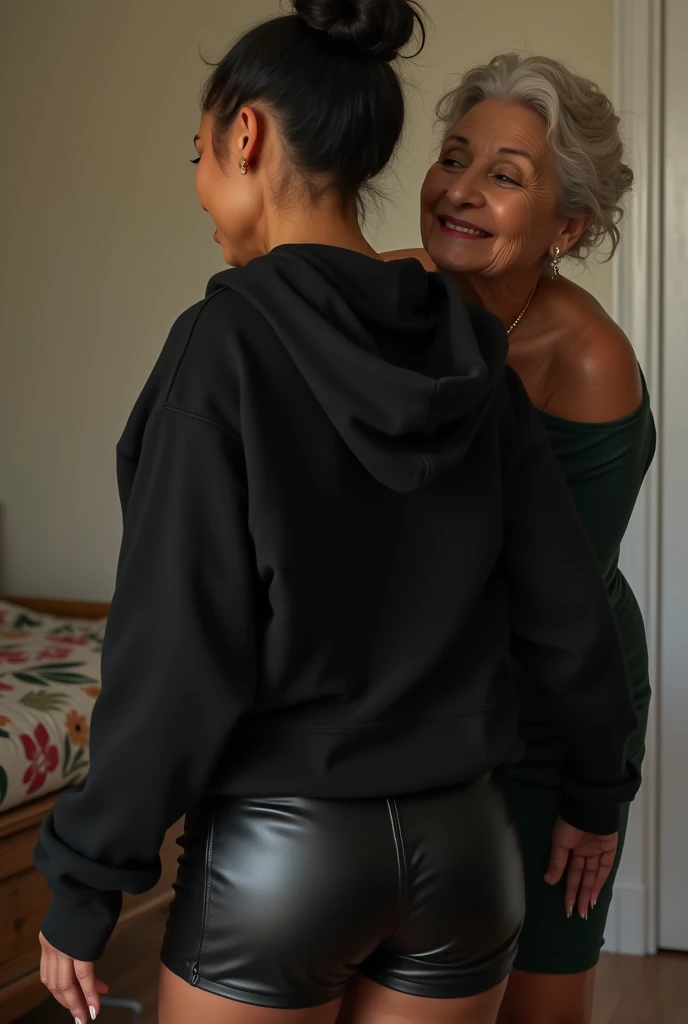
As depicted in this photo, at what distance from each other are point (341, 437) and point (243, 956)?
1.36ft

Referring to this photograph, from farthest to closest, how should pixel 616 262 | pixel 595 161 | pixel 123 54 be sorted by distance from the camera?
1. pixel 123 54
2. pixel 616 262
3. pixel 595 161

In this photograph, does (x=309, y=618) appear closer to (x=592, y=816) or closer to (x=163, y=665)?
(x=163, y=665)

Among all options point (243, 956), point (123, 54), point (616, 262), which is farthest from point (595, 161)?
point (123, 54)

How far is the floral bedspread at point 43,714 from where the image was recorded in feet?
7.07

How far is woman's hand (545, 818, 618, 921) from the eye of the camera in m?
1.29

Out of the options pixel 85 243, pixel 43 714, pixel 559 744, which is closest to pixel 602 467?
pixel 559 744

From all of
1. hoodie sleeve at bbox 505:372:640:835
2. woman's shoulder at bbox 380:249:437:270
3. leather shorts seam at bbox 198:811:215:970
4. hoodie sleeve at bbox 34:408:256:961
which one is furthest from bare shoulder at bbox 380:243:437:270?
leather shorts seam at bbox 198:811:215:970

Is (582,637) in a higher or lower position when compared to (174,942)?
higher

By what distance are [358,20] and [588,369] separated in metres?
0.57

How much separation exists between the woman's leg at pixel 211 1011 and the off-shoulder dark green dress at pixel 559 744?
473 mm

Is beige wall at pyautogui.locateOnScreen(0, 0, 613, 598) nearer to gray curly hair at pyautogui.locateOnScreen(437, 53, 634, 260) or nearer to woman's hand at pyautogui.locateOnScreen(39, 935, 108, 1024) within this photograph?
gray curly hair at pyautogui.locateOnScreen(437, 53, 634, 260)

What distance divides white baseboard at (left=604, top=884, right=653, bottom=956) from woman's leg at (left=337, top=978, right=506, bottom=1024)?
1.95 metres

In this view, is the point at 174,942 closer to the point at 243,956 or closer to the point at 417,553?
the point at 243,956

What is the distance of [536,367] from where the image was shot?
1382 mm
